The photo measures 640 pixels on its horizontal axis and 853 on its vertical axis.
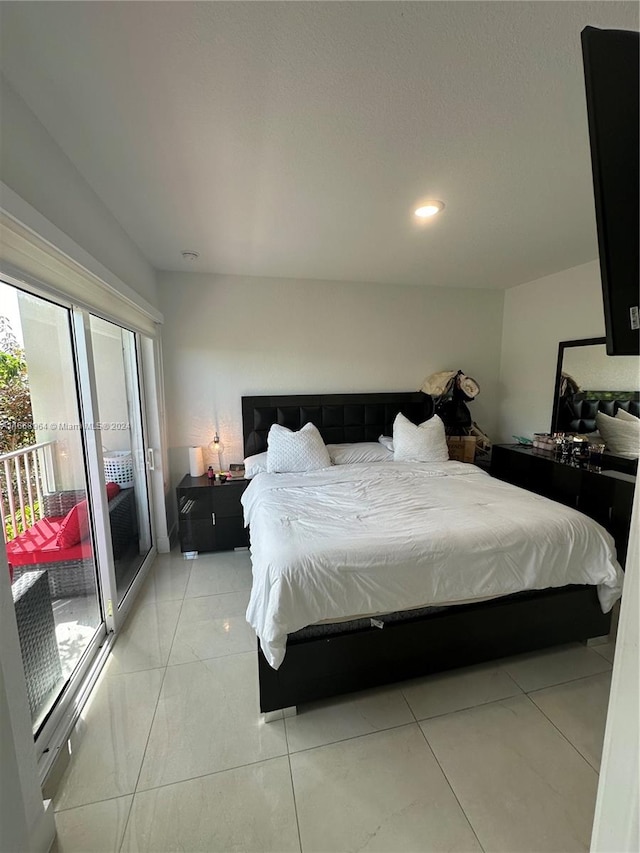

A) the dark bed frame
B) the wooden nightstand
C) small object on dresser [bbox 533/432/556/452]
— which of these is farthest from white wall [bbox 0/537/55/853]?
small object on dresser [bbox 533/432/556/452]

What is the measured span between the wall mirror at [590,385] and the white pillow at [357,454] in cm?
173

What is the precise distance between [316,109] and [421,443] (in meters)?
2.55

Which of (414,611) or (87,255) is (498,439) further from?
(87,255)

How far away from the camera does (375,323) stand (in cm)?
362

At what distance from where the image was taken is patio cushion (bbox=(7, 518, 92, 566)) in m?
1.56

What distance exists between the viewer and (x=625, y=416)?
2.77 meters

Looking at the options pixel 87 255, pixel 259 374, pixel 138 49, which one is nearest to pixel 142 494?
pixel 259 374

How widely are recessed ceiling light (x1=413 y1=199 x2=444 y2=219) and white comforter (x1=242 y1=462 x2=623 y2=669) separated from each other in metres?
1.81

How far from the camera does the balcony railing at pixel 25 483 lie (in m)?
1.45

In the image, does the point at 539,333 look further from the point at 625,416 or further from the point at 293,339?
the point at 293,339

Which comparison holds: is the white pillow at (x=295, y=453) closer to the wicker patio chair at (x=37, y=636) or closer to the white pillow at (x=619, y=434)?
the wicker patio chair at (x=37, y=636)

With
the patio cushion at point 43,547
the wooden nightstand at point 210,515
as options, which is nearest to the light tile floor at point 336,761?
the patio cushion at point 43,547

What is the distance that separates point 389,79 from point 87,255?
1.45 m

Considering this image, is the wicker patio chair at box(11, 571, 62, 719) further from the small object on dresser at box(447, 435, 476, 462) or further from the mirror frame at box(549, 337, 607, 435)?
the mirror frame at box(549, 337, 607, 435)
